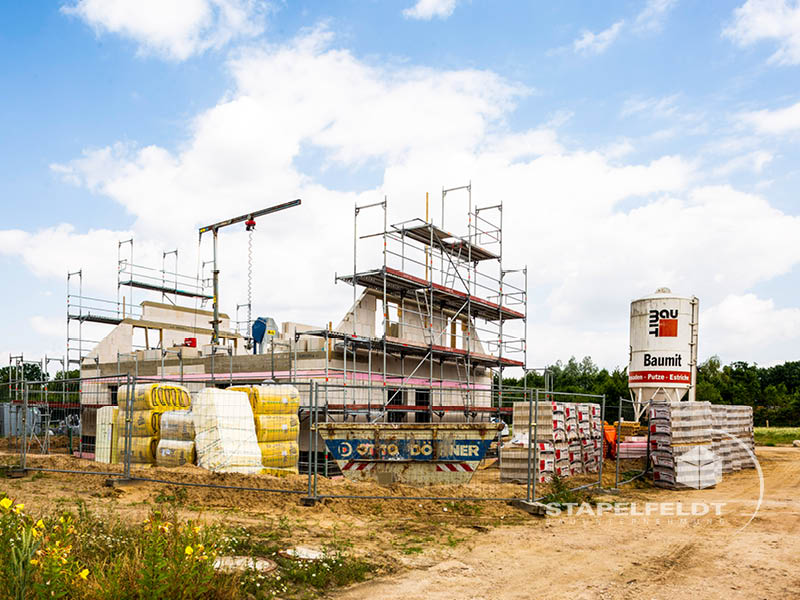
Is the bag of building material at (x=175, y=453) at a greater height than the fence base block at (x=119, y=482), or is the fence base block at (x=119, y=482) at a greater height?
the bag of building material at (x=175, y=453)

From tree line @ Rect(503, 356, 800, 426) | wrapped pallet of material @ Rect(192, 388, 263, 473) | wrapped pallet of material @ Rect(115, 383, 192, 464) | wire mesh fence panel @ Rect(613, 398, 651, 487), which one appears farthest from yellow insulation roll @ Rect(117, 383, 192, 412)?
tree line @ Rect(503, 356, 800, 426)

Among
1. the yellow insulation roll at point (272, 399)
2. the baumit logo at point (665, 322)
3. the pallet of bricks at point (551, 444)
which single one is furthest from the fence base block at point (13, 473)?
the baumit logo at point (665, 322)

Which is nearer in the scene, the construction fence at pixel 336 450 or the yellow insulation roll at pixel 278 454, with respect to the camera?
the construction fence at pixel 336 450

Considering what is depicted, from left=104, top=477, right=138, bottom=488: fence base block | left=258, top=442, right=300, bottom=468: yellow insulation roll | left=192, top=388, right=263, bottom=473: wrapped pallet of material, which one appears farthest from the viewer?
left=258, top=442, right=300, bottom=468: yellow insulation roll

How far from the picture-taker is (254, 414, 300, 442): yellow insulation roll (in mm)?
14539

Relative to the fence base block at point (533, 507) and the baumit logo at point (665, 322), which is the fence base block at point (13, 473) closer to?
the fence base block at point (533, 507)

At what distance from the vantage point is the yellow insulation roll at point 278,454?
570 inches

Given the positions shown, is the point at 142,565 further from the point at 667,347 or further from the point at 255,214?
the point at 255,214

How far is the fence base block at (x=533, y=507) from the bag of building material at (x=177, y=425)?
288 inches

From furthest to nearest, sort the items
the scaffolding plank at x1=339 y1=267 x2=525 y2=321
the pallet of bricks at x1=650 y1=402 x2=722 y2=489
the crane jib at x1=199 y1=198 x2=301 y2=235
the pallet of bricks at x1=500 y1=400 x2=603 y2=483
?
the crane jib at x1=199 y1=198 x2=301 y2=235
the scaffolding plank at x1=339 y1=267 x2=525 y2=321
the pallet of bricks at x1=650 y1=402 x2=722 y2=489
the pallet of bricks at x1=500 y1=400 x2=603 y2=483

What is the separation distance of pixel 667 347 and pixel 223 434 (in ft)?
54.1

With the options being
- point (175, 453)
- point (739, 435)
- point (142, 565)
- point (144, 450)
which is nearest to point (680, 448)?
point (739, 435)

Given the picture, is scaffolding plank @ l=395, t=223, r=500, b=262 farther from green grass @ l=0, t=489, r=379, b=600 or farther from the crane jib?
green grass @ l=0, t=489, r=379, b=600

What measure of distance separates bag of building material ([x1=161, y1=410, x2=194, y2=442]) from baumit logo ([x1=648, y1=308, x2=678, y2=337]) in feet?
54.7
